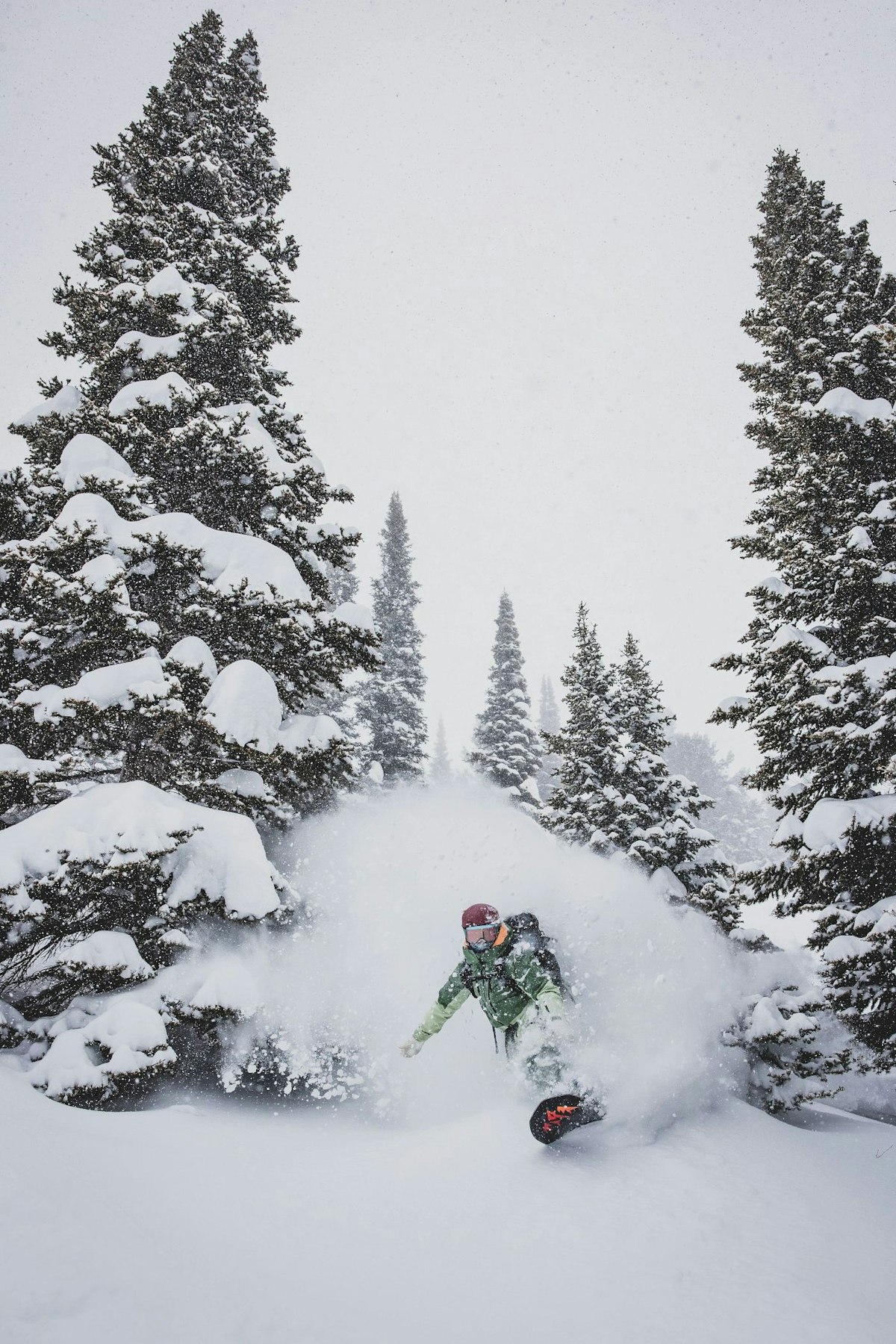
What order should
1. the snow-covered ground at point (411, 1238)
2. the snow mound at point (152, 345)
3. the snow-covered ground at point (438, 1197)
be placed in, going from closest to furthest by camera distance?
the snow-covered ground at point (411, 1238) < the snow-covered ground at point (438, 1197) < the snow mound at point (152, 345)

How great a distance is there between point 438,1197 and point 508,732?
75.7ft

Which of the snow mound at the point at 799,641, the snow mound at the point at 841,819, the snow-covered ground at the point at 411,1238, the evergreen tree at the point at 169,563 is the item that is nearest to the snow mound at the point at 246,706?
the evergreen tree at the point at 169,563

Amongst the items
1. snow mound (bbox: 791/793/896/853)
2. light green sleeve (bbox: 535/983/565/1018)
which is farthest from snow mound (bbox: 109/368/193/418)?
snow mound (bbox: 791/793/896/853)

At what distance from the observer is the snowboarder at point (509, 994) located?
635 centimetres

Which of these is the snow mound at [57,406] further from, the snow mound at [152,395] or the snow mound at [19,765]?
A: the snow mound at [19,765]

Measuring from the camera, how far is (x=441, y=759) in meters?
70.0

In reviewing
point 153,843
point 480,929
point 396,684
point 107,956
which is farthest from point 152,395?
point 396,684

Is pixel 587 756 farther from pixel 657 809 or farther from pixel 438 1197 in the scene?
pixel 438 1197

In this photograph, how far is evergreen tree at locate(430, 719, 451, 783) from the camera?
63.0m

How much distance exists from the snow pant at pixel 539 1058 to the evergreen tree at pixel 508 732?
19.0m

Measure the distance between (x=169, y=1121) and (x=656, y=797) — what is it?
12.6m

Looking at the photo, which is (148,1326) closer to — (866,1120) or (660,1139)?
(660,1139)

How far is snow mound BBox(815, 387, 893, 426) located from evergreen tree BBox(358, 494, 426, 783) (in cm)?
1754

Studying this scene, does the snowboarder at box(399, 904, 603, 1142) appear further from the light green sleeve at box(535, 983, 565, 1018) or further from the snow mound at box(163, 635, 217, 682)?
the snow mound at box(163, 635, 217, 682)
